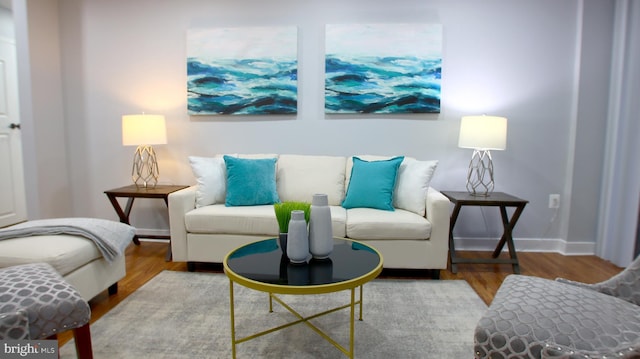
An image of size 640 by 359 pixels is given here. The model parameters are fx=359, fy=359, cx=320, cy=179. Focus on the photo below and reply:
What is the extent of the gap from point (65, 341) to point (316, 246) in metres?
1.29

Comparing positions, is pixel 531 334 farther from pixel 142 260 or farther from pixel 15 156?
pixel 15 156

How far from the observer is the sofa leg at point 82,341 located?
1.43m

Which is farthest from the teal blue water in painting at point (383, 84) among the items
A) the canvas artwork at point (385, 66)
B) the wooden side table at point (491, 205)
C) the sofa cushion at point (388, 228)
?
the sofa cushion at point (388, 228)

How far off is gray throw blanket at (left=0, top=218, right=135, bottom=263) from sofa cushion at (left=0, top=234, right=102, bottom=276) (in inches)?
1.3

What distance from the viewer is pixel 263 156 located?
3.06 meters

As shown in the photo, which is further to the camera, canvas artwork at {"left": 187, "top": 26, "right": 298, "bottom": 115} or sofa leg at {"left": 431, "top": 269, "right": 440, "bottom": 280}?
canvas artwork at {"left": 187, "top": 26, "right": 298, "bottom": 115}

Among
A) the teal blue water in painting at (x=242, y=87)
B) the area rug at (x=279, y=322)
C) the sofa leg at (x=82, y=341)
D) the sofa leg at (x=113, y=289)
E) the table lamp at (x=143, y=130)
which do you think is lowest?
the area rug at (x=279, y=322)

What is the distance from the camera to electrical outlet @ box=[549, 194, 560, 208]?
10.4ft

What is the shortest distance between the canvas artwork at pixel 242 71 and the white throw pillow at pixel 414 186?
116cm

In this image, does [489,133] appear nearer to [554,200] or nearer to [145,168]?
[554,200]

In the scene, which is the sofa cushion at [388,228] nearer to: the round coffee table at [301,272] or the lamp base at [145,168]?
the round coffee table at [301,272]

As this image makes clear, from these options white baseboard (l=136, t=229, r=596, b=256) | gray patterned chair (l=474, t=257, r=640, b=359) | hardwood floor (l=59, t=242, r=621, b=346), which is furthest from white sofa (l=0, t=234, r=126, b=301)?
white baseboard (l=136, t=229, r=596, b=256)

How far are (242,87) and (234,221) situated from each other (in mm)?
1320

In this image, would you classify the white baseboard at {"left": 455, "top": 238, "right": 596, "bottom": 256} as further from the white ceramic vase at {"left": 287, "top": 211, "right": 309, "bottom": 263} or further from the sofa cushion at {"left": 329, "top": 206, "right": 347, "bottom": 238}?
the white ceramic vase at {"left": 287, "top": 211, "right": 309, "bottom": 263}
